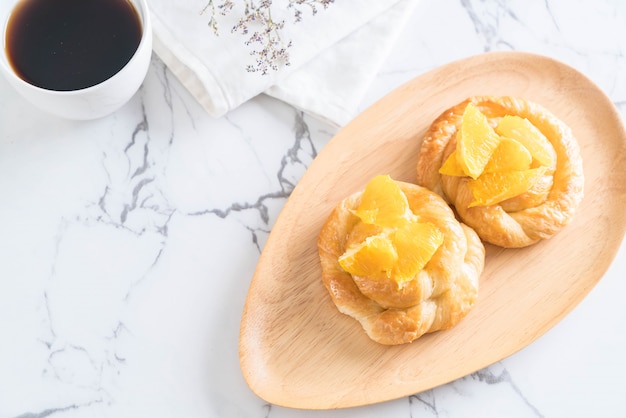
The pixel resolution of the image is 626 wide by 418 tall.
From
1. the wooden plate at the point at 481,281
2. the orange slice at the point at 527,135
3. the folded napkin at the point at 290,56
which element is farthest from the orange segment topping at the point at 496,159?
the folded napkin at the point at 290,56

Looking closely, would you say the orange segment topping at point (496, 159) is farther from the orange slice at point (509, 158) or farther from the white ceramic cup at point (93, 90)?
the white ceramic cup at point (93, 90)

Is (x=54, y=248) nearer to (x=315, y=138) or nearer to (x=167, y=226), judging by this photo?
(x=167, y=226)

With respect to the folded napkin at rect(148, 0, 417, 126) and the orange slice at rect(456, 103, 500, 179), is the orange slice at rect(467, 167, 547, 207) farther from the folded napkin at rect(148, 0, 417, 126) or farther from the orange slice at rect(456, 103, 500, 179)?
Answer: the folded napkin at rect(148, 0, 417, 126)

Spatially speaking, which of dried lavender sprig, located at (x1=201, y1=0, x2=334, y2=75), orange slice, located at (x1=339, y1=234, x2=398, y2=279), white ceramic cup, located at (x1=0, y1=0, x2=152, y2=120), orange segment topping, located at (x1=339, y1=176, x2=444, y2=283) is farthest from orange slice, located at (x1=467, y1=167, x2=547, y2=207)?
white ceramic cup, located at (x1=0, y1=0, x2=152, y2=120)

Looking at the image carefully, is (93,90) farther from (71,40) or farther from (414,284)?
(414,284)

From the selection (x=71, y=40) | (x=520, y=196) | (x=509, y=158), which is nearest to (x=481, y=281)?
(x=520, y=196)
